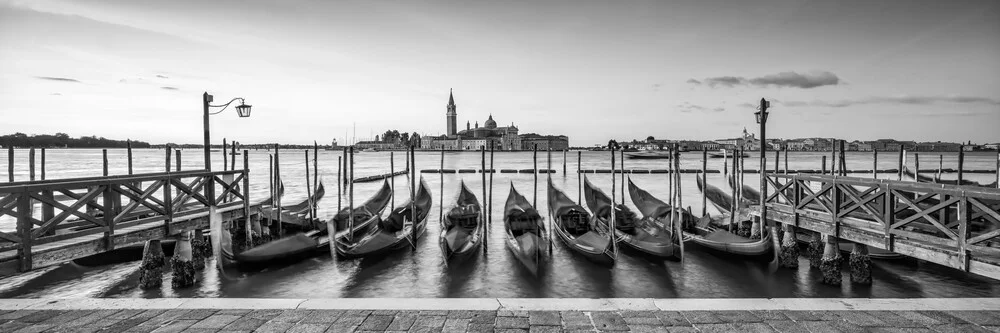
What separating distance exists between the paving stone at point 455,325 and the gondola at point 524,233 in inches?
146

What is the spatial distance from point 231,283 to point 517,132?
5764 inches

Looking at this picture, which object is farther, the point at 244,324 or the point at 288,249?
the point at 288,249

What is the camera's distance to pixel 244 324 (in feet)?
13.3

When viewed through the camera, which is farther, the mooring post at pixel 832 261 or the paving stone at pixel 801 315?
the mooring post at pixel 832 261

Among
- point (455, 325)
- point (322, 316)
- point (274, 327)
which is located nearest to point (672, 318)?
point (455, 325)

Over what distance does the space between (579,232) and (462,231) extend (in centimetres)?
258

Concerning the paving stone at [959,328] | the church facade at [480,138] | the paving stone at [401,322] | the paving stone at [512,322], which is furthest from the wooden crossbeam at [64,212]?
the church facade at [480,138]

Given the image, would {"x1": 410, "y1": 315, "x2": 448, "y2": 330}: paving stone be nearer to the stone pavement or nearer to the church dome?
the stone pavement

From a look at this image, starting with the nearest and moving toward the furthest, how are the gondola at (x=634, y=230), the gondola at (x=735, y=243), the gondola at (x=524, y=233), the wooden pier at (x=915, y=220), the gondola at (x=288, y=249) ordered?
the wooden pier at (x=915, y=220) → the gondola at (x=288, y=249) → the gondola at (x=524, y=233) → the gondola at (x=735, y=243) → the gondola at (x=634, y=230)

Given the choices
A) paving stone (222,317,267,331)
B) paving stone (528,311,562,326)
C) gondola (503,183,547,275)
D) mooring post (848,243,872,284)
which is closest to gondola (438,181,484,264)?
gondola (503,183,547,275)

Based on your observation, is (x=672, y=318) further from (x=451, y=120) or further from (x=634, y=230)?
(x=451, y=120)

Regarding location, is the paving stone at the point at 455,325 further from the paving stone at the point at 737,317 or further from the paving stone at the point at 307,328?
the paving stone at the point at 737,317

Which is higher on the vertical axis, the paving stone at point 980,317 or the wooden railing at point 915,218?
the wooden railing at point 915,218

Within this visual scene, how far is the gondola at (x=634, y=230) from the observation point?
832 cm
